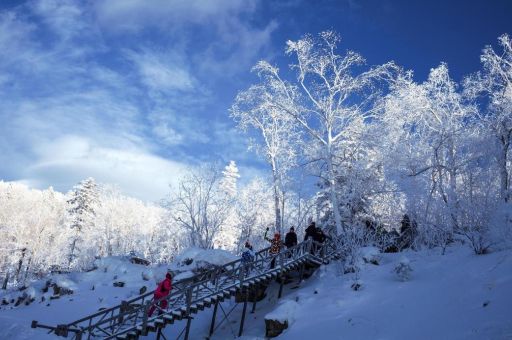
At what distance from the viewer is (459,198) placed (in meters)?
16.5

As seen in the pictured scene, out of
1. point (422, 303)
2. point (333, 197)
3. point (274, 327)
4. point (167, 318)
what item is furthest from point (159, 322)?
point (333, 197)

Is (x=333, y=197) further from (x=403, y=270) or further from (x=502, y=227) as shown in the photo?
(x=502, y=227)

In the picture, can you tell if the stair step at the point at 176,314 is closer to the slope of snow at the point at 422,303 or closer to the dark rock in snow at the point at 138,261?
the slope of snow at the point at 422,303

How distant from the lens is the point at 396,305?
12.9 m

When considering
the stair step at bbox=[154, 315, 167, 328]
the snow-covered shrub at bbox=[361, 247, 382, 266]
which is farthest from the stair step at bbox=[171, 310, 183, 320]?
the snow-covered shrub at bbox=[361, 247, 382, 266]

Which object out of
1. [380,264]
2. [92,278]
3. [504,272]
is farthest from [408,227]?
[92,278]

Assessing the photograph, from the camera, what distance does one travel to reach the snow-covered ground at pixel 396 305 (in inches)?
403

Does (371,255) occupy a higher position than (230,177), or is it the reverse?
(230,177)

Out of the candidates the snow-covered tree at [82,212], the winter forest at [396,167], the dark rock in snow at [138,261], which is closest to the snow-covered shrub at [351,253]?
the winter forest at [396,167]

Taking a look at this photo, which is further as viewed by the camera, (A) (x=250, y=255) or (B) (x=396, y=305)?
(A) (x=250, y=255)

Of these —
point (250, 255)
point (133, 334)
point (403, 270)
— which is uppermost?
Answer: point (250, 255)

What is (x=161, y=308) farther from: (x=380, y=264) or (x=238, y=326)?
(x=380, y=264)

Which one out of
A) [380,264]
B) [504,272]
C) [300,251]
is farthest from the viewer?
[300,251]

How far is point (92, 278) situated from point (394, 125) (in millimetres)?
26219
